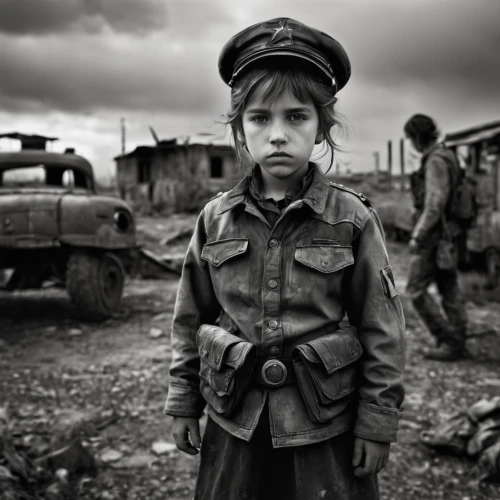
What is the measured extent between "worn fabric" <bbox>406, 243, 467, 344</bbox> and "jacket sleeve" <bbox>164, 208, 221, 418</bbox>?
122 inches

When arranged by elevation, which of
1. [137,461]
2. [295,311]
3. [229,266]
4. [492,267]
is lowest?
Result: [137,461]

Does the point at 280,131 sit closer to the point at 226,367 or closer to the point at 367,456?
the point at 226,367

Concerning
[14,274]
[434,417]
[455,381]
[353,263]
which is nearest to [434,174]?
[455,381]

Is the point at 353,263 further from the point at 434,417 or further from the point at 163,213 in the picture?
the point at 163,213

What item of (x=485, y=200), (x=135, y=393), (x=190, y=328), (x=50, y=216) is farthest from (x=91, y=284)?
(x=485, y=200)

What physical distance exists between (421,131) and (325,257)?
11.0ft

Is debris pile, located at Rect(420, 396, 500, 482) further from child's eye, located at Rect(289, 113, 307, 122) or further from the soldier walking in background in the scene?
child's eye, located at Rect(289, 113, 307, 122)

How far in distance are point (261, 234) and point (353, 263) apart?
26cm

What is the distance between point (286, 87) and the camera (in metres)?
1.37

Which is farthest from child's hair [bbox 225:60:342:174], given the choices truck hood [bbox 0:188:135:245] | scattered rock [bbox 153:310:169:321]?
scattered rock [bbox 153:310:169:321]

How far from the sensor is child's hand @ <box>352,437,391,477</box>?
138 centimetres

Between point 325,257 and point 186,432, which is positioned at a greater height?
point 325,257

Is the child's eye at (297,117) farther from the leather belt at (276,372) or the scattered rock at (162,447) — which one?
the scattered rock at (162,447)

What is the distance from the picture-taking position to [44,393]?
377 cm
